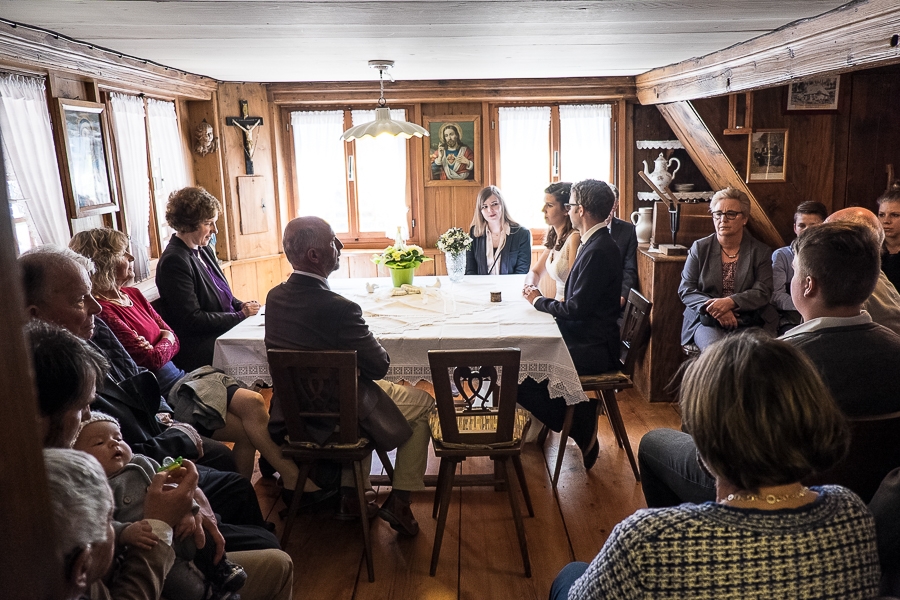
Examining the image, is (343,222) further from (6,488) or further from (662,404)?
(6,488)

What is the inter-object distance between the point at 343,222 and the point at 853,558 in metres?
5.64

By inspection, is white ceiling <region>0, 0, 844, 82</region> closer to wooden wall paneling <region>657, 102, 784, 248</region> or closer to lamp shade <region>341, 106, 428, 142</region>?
lamp shade <region>341, 106, 428, 142</region>

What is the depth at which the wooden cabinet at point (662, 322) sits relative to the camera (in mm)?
4395

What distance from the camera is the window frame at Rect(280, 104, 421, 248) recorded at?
622cm

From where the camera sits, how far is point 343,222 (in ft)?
21.2

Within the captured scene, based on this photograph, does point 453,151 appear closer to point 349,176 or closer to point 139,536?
point 349,176

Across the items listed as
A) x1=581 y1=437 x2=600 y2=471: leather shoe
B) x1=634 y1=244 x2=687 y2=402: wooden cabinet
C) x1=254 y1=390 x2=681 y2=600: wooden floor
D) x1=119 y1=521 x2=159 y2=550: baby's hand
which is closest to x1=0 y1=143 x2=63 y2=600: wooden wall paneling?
x1=119 y1=521 x2=159 y2=550: baby's hand

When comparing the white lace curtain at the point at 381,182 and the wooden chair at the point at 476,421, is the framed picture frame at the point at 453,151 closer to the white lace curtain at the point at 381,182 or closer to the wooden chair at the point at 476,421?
the white lace curtain at the point at 381,182

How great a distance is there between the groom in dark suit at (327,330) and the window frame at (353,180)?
3498 millimetres

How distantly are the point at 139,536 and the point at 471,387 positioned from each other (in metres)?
1.43

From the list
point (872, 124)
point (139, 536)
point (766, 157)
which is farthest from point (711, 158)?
point (139, 536)

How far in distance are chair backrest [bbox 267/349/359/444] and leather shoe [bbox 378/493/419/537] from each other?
1.35ft

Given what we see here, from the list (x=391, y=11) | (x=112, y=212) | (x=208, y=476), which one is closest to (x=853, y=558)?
(x=208, y=476)

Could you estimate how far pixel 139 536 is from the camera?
1532mm
